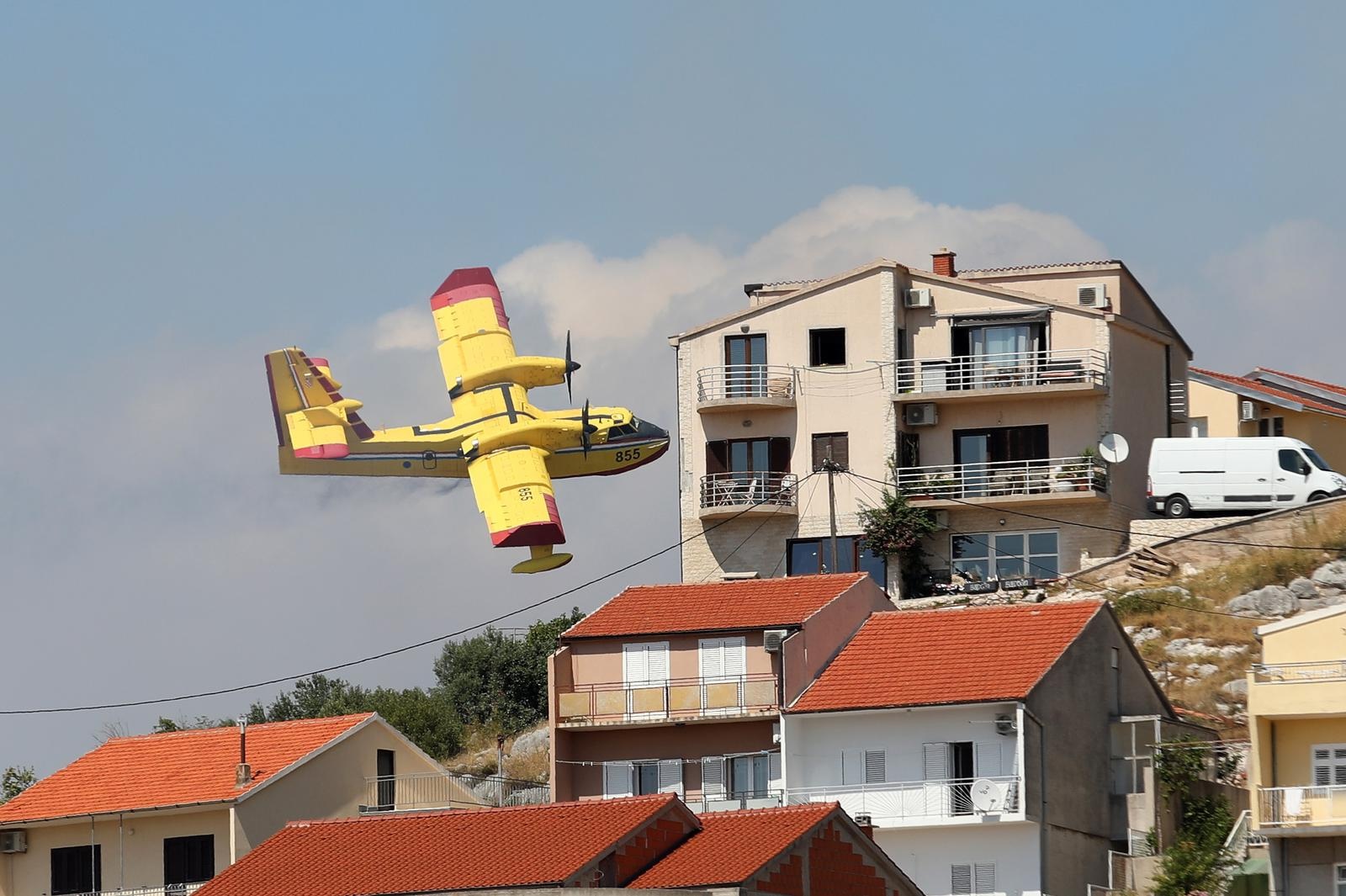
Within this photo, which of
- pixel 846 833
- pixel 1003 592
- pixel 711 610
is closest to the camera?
pixel 846 833

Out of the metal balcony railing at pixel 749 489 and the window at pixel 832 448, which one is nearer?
the metal balcony railing at pixel 749 489

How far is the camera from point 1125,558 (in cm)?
6756

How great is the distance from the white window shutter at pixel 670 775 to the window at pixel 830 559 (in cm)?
1700

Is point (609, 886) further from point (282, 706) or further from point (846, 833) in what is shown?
point (282, 706)

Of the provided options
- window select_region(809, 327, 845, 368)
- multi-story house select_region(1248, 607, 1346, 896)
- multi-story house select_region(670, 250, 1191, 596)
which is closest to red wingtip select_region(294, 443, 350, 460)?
multi-story house select_region(670, 250, 1191, 596)

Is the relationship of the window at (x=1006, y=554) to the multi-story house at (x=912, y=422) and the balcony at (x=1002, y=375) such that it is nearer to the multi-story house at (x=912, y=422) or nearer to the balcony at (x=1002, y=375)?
the multi-story house at (x=912, y=422)

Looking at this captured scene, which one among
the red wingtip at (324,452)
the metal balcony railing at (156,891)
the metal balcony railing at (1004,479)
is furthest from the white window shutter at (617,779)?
the red wingtip at (324,452)

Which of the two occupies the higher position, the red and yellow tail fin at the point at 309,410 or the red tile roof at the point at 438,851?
the red and yellow tail fin at the point at 309,410

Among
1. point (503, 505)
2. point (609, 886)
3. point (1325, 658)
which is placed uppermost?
point (503, 505)

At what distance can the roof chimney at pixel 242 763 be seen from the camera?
174 ft

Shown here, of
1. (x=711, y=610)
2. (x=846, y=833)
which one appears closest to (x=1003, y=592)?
(x=711, y=610)

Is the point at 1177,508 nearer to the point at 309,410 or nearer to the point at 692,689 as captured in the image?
the point at 692,689

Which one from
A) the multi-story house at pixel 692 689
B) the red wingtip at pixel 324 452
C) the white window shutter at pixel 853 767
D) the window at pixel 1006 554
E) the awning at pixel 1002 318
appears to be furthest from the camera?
the red wingtip at pixel 324 452

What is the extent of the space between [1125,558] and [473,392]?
68.1ft
